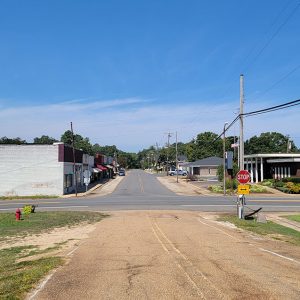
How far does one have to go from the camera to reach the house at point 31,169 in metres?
53.8

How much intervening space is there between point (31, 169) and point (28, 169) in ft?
1.15

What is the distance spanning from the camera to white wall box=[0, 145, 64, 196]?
53844mm

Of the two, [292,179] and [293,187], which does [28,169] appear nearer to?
[293,187]

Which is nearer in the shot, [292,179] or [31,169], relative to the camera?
[31,169]

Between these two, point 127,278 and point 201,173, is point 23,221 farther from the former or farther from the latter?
point 201,173

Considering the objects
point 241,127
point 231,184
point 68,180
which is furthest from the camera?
point 68,180

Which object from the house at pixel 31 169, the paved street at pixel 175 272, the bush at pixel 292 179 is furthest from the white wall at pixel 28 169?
the paved street at pixel 175 272

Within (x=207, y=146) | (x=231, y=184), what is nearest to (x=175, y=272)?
(x=231, y=184)

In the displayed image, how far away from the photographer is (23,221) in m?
26.6

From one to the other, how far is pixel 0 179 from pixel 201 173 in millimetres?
55013

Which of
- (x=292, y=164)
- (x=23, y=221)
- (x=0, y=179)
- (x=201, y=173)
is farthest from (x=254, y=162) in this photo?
(x=23, y=221)

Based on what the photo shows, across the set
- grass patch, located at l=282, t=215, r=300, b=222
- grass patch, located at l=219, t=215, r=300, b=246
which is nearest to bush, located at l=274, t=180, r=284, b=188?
grass patch, located at l=282, t=215, r=300, b=222

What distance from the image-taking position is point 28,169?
177 ft

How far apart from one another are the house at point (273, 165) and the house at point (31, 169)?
30.8 meters
